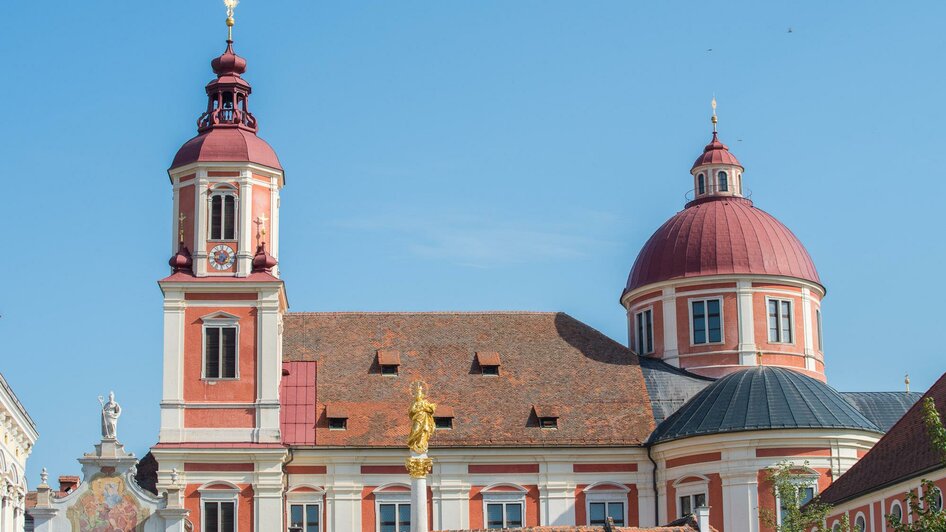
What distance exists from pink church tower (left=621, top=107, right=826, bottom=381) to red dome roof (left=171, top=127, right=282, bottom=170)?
16.1 meters

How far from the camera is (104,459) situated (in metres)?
60.5

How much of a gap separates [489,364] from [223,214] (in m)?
11.5

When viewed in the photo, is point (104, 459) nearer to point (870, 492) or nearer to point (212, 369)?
point (212, 369)

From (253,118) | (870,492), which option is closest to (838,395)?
(870,492)

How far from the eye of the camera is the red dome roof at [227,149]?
2579 inches

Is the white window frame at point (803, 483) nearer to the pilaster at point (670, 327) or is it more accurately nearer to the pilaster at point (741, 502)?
the pilaster at point (741, 502)

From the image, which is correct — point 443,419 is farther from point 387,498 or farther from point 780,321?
point 780,321

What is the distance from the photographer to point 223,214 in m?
65.4

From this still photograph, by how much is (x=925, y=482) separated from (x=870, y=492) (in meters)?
16.1

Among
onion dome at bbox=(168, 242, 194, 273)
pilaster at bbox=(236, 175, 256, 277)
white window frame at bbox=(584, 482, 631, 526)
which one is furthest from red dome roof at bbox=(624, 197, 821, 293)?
onion dome at bbox=(168, 242, 194, 273)

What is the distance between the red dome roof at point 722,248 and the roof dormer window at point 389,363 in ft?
35.4

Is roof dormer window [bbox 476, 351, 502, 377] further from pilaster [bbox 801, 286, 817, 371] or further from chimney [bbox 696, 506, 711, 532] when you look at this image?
chimney [bbox 696, 506, 711, 532]

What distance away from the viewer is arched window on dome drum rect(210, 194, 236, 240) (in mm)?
65312

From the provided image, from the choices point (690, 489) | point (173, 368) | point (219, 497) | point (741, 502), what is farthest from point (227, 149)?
point (741, 502)
